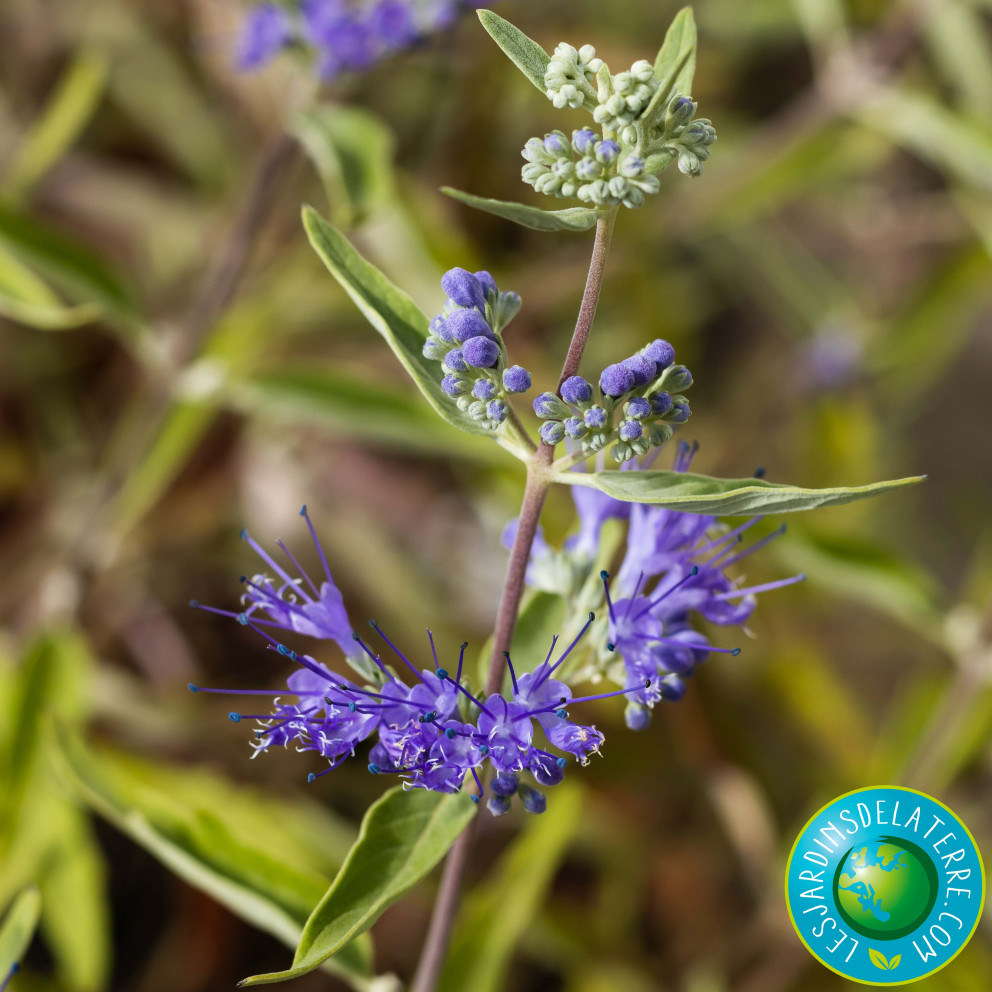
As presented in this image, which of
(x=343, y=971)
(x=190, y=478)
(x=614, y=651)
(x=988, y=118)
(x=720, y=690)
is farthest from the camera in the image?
(x=190, y=478)

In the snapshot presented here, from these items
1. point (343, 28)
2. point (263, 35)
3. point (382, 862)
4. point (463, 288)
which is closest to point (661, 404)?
point (463, 288)

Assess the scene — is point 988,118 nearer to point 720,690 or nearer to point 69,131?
point 720,690

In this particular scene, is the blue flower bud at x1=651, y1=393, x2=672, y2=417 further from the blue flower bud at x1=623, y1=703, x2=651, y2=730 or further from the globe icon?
the globe icon

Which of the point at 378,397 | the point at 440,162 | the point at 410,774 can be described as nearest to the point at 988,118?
the point at 440,162

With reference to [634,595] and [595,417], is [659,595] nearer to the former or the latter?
[634,595]

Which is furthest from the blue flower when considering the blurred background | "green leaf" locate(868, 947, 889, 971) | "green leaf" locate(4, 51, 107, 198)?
"green leaf" locate(868, 947, 889, 971)
